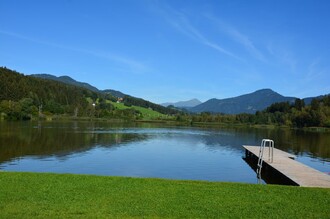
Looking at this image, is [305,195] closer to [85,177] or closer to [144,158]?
[85,177]

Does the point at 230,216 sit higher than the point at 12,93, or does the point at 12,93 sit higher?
the point at 12,93

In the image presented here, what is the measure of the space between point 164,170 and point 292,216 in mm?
17812

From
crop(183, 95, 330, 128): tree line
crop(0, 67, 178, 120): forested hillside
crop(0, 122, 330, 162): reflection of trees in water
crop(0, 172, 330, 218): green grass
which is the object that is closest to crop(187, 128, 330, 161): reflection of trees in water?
crop(0, 122, 330, 162): reflection of trees in water

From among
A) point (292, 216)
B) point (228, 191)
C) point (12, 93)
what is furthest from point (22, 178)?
point (12, 93)

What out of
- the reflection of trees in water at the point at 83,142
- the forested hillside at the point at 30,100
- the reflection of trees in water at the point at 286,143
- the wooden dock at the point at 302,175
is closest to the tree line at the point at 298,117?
the reflection of trees in water at the point at 286,143

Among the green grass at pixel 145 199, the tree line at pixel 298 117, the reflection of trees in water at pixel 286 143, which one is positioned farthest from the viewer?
the tree line at pixel 298 117

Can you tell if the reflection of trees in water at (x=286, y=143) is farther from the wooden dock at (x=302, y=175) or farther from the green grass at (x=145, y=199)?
the green grass at (x=145, y=199)

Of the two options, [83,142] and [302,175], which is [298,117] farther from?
[302,175]

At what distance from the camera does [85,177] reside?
17.0m

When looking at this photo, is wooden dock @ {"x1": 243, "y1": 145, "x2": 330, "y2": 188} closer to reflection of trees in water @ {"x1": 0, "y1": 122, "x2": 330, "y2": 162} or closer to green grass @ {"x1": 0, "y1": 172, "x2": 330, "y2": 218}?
green grass @ {"x1": 0, "y1": 172, "x2": 330, "y2": 218}

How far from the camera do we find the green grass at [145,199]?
11.5m

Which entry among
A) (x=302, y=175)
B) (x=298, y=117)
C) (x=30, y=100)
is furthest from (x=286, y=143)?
(x=30, y=100)

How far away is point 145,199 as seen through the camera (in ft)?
43.1

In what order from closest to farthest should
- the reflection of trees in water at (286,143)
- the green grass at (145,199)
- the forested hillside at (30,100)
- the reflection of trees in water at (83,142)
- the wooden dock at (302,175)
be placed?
1. the green grass at (145,199)
2. the wooden dock at (302,175)
3. the reflection of trees in water at (83,142)
4. the reflection of trees in water at (286,143)
5. the forested hillside at (30,100)
